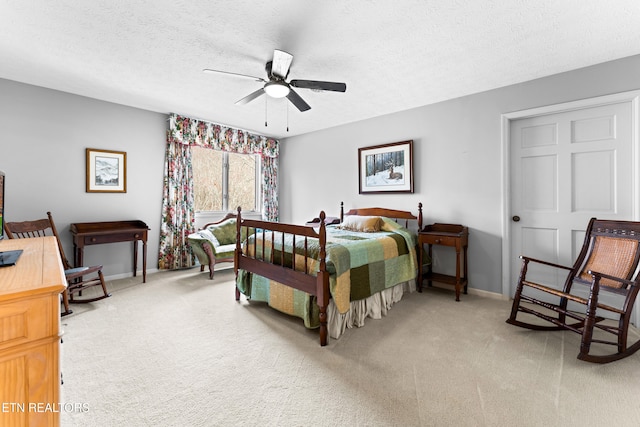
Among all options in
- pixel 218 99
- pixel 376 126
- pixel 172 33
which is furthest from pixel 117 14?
pixel 376 126

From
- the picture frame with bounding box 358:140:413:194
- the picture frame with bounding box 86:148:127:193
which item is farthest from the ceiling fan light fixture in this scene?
the picture frame with bounding box 86:148:127:193

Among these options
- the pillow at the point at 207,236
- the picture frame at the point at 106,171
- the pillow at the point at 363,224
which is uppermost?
the picture frame at the point at 106,171

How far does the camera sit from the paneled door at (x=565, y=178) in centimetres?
281

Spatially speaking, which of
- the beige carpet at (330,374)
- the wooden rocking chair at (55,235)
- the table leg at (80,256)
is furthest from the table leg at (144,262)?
the beige carpet at (330,374)

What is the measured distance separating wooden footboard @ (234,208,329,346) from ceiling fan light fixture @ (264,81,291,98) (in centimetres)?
128

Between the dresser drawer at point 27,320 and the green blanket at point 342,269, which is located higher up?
the dresser drawer at point 27,320

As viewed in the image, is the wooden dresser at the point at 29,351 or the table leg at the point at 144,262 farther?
the table leg at the point at 144,262

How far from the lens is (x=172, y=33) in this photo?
2.33 m

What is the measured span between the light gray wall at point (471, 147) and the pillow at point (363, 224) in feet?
2.17

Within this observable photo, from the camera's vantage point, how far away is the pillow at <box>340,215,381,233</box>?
389 centimetres

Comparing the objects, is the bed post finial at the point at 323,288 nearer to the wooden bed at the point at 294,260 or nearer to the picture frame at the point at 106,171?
the wooden bed at the point at 294,260

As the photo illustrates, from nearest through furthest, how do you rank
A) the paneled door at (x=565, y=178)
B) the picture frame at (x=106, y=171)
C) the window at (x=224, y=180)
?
the paneled door at (x=565, y=178), the picture frame at (x=106, y=171), the window at (x=224, y=180)

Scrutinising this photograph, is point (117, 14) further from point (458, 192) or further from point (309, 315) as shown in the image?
point (458, 192)

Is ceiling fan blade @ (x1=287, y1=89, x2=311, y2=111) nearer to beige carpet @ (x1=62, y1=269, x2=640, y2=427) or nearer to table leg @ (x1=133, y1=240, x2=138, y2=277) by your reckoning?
beige carpet @ (x1=62, y1=269, x2=640, y2=427)
